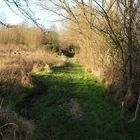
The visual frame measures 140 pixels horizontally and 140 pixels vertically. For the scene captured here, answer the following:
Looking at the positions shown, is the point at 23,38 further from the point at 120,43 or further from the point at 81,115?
the point at 81,115

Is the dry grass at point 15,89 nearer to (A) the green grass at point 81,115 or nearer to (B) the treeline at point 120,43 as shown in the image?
(A) the green grass at point 81,115

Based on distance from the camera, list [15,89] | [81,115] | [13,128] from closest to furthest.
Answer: [13,128] → [81,115] → [15,89]

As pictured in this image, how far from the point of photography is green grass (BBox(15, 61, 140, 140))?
1209 centimetres

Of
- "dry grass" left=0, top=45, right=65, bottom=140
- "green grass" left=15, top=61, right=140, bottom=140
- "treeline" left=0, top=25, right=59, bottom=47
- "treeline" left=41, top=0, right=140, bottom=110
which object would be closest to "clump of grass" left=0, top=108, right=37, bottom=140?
"dry grass" left=0, top=45, right=65, bottom=140

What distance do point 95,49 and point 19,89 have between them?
25.3 ft

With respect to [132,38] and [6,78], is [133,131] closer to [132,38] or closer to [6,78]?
[132,38]

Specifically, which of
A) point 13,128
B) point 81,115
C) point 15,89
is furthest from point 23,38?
point 13,128

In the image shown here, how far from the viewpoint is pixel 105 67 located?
66.9 feet

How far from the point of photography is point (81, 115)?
45.1ft

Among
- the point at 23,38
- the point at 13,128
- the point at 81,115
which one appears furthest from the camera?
the point at 23,38

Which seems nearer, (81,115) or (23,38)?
(81,115)

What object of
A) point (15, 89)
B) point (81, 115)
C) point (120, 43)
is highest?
point (120, 43)

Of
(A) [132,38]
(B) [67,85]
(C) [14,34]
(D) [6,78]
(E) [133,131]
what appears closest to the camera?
(E) [133,131]

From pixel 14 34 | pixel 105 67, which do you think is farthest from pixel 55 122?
pixel 14 34
